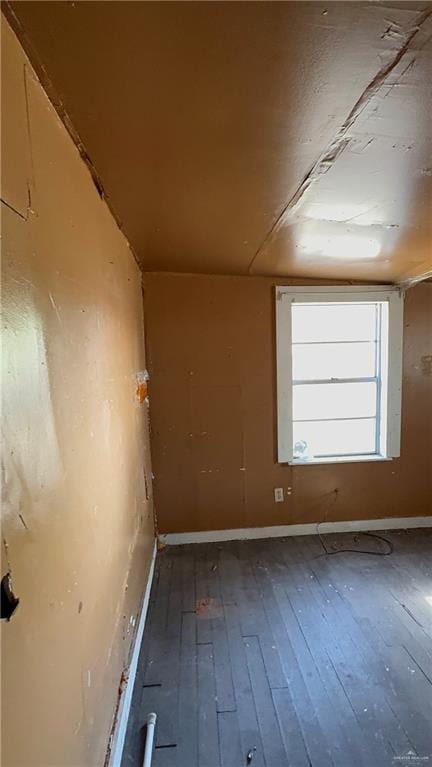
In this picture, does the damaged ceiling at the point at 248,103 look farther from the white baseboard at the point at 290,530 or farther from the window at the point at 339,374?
the white baseboard at the point at 290,530

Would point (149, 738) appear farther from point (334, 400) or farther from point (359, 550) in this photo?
point (334, 400)

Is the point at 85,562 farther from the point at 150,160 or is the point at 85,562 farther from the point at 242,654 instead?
the point at 242,654

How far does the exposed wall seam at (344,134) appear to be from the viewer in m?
0.72

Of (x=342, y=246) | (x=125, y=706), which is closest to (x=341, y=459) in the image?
(x=342, y=246)

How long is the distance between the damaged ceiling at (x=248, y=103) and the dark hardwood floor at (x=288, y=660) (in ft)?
6.59

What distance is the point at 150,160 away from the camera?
1177 millimetres

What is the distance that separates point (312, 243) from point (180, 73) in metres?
1.43

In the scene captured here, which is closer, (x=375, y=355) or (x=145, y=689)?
(x=145, y=689)

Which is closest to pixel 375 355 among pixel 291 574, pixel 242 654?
pixel 291 574

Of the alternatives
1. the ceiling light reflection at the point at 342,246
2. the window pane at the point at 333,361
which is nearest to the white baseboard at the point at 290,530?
the window pane at the point at 333,361

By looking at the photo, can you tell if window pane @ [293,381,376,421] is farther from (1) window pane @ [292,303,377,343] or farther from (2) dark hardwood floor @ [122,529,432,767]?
(2) dark hardwood floor @ [122,529,432,767]

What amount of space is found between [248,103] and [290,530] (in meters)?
3.04

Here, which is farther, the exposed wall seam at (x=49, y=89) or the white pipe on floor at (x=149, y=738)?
the white pipe on floor at (x=149, y=738)

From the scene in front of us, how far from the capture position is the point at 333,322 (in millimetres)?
3262
